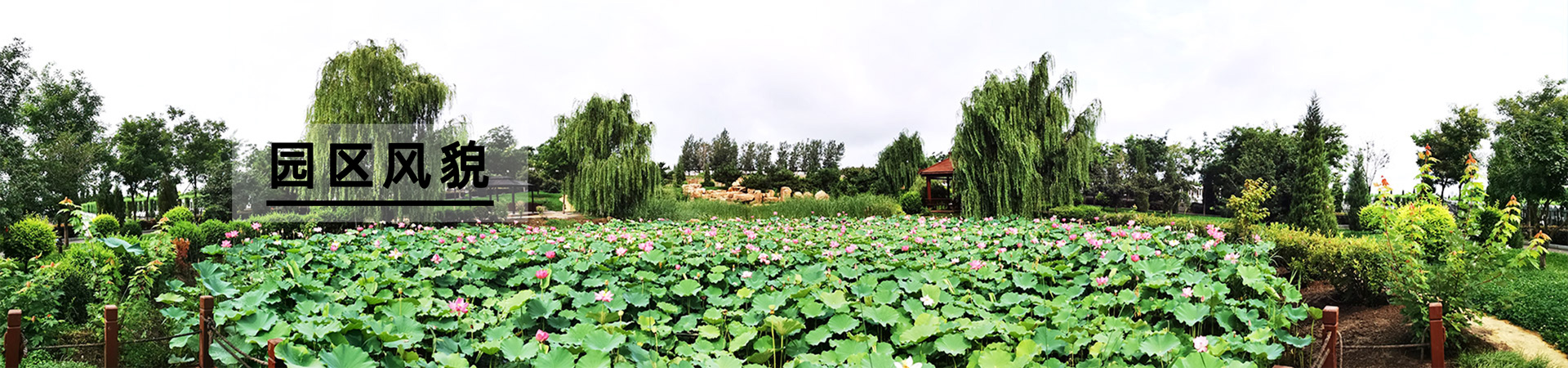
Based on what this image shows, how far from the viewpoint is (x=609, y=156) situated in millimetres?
12797

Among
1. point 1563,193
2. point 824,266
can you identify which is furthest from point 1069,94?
point 824,266

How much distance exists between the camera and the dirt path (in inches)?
164

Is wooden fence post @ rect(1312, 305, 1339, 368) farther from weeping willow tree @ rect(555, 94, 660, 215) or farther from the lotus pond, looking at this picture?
weeping willow tree @ rect(555, 94, 660, 215)

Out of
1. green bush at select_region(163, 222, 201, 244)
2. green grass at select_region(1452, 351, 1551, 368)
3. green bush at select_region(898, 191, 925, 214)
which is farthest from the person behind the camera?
green bush at select_region(898, 191, 925, 214)

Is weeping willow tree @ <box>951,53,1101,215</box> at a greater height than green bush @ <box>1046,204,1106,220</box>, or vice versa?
weeping willow tree @ <box>951,53,1101,215</box>

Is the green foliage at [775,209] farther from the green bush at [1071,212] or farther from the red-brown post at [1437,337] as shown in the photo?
the red-brown post at [1437,337]

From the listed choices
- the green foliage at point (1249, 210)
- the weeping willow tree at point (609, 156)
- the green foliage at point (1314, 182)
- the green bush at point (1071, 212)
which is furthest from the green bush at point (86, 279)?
the green foliage at point (1314, 182)

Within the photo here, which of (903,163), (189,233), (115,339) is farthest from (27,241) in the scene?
(903,163)

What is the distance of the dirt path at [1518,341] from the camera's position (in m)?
4.16

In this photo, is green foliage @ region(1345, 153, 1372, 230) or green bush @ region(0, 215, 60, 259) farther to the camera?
green foliage @ region(1345, 153, 1372, 230)

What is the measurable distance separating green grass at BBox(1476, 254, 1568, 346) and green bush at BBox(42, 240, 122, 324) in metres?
9.10

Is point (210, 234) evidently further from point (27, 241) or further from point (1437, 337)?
point (1437, 337)

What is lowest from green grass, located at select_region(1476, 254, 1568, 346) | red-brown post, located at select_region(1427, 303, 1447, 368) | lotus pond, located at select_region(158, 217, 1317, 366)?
green grass, located at select_region(1476, 254, 1568, 346)

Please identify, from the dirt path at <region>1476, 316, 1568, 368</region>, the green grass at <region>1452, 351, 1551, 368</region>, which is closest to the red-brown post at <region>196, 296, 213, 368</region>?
the green grass at <region>1452, 351, 1551, 368</region>
